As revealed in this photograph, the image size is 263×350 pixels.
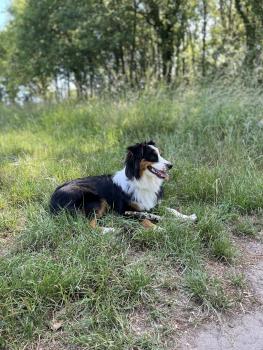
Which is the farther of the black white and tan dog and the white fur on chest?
the white fur on chest

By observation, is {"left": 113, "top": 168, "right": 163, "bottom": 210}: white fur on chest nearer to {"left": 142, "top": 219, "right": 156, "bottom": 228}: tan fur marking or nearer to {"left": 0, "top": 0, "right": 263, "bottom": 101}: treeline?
{"left": 142, "top": 219, "right": 156, "bottom": 228}: tan fur marking

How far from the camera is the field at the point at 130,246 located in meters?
2.73

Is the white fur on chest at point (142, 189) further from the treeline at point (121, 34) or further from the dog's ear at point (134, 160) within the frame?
the treeline at point (121, 34)

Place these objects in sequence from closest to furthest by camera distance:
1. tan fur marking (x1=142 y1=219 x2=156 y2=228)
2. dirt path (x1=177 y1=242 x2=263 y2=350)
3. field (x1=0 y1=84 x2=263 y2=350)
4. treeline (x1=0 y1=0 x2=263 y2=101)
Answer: dirt path (x1=177 y1=242 x2=263 y2=350), field (x1=0 y1=84 x2=263 y2=350), tan fur marking (x1=142 y1=219 x2=156 y2=228), treeline (x1=0 y1=0 x2=263 y2=101)

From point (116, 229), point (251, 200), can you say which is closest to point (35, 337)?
A: point (116, 229)

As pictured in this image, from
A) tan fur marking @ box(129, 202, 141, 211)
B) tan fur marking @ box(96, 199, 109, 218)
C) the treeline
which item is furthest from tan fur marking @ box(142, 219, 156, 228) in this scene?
the treeline

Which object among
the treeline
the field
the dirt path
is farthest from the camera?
the treeline

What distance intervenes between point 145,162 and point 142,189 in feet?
0.92

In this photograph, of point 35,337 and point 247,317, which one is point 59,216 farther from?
point 247,317

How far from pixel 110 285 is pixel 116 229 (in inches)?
28.2

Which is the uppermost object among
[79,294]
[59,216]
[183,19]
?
[183,19]

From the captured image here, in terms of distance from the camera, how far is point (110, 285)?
9.86 feet

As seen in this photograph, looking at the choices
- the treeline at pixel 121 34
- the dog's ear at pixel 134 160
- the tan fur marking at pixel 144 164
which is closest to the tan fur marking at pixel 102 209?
the dog's ear at pixel 134 160

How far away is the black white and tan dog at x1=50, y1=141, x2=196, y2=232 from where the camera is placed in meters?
3.98
